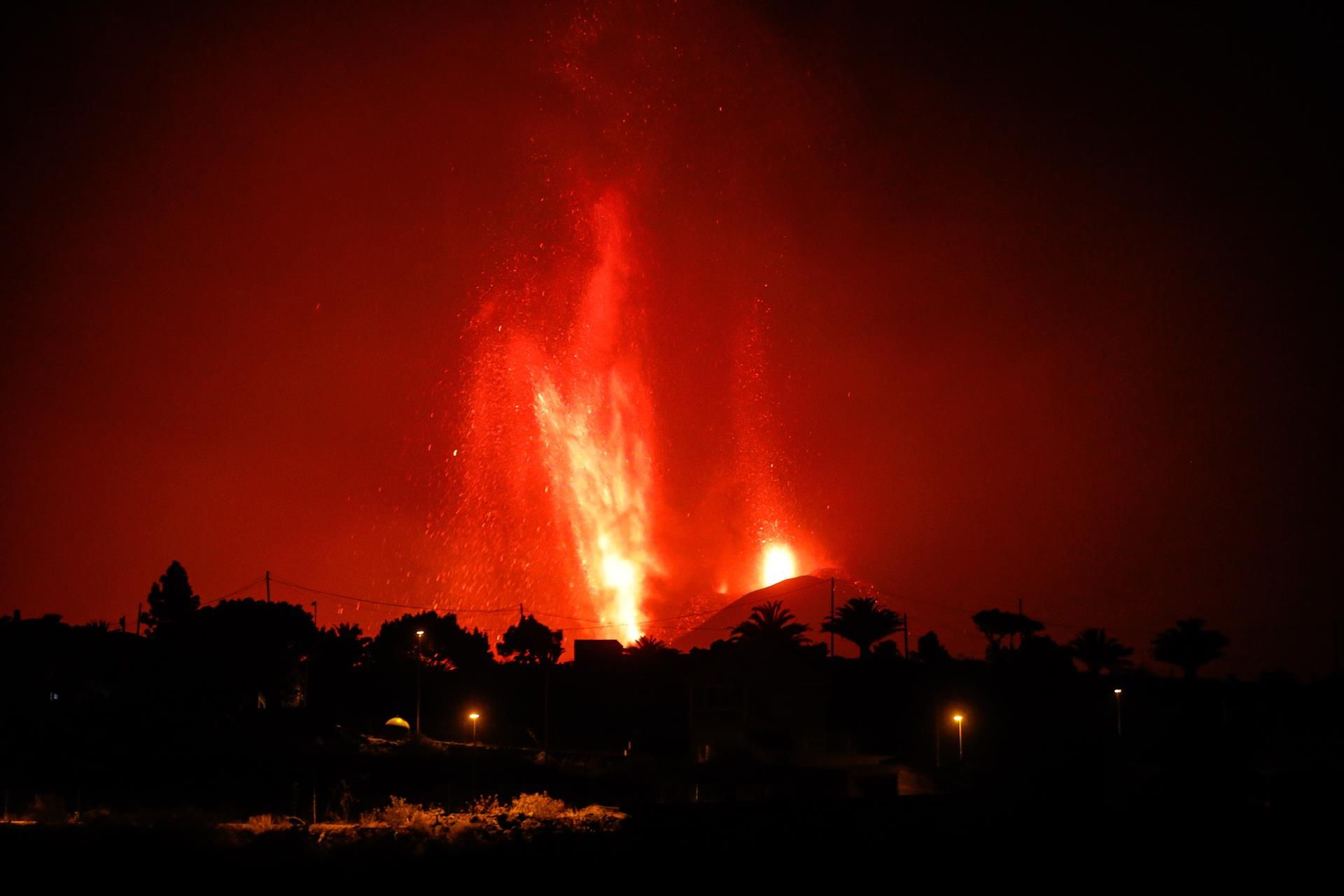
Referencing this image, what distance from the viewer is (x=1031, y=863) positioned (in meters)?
30.5

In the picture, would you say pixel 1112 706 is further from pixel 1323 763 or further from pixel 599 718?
pixel 599 718

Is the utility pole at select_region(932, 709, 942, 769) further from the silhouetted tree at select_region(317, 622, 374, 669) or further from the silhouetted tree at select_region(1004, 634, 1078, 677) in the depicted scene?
the silhouetted tree at select_region(317, 622, 374, 669)

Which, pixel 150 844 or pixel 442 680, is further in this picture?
pixel 442 680

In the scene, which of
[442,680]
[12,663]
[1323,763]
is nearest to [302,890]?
[12,663]

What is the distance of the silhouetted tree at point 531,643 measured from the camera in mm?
109812

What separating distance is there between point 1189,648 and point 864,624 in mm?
27238

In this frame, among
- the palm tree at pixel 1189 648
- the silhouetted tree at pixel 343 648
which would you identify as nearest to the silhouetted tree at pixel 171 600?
the silhouetted tree at pixel 343 648

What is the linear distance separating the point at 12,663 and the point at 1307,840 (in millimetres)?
64453

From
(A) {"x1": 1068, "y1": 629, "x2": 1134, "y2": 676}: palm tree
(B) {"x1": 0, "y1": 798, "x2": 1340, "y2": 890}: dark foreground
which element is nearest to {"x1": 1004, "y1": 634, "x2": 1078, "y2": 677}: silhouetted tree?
(A) {"x1": 1068, "y1": 629, "x2": 1134, "y2": 676}: palm tree

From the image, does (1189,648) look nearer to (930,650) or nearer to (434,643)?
(930,650)

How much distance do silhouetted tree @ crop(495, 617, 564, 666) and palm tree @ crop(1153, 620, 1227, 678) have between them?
51.8 m

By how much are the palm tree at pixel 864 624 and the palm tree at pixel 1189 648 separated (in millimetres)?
22539

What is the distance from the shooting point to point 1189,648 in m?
98.3

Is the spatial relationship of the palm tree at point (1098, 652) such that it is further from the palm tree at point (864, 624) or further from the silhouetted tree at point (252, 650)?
the silhouetted tree at point (252, 650)
